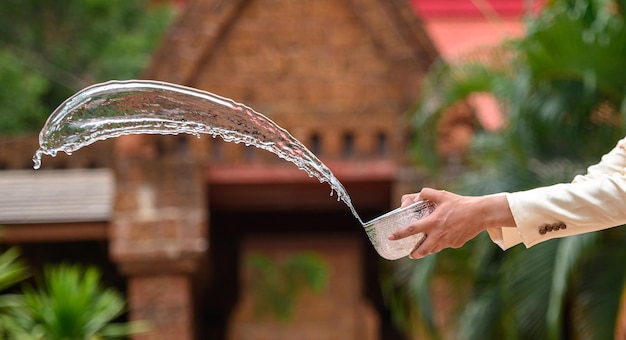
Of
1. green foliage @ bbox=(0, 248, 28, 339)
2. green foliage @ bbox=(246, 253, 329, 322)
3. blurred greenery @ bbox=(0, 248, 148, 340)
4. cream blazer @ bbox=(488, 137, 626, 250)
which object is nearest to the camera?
cream blazer @ bbox=(488, 137, 626, 250)

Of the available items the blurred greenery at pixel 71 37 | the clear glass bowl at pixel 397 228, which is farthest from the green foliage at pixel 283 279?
the clear glass bowl at pixel 397 228

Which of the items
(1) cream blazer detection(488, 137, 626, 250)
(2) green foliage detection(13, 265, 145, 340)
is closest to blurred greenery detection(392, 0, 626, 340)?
(2) green foliage detection(13, 265, 145, 340)

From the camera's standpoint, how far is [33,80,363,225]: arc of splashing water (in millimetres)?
3625

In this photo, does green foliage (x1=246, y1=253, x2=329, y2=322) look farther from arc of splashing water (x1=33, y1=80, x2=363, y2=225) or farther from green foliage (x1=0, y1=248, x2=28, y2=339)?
arc of splashing water (x1=33, y1=80, x2=363, y2=225)

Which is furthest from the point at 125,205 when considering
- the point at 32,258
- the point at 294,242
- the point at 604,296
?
the point at 294,242

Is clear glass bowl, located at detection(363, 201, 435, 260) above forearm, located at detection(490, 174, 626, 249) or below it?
above

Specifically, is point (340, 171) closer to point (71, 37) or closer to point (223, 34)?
point (223, 34)

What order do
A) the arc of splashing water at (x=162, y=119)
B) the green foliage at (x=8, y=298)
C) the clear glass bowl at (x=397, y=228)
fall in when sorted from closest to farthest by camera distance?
the clear glass bowl at (x=397, y=228) < the arc of splashing water at (x=162, y=119) < the green foliage at (x=8, y=298)

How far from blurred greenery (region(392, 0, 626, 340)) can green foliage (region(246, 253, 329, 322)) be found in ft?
39.6

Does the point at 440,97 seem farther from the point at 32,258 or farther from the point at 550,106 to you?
the point at 32,258

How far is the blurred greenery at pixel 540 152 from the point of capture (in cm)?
762

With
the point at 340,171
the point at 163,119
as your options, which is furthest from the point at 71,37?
the point at 163,119

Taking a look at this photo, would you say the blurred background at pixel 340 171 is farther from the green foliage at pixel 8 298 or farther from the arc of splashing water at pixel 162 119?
the arc of splashing water at pixel 162 119

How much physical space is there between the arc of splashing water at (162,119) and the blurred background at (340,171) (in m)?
2.91
